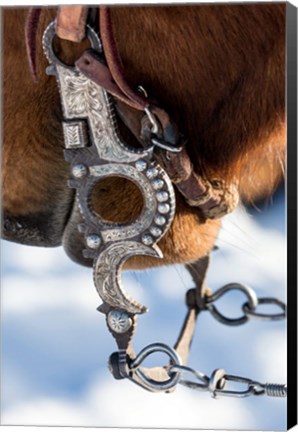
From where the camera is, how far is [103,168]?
0.58 metres

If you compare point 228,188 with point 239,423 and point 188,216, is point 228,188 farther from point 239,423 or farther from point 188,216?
point 239,423

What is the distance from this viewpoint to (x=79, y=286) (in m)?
0.73

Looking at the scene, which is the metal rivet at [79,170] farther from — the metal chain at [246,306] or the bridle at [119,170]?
the metal chain at [246,306]

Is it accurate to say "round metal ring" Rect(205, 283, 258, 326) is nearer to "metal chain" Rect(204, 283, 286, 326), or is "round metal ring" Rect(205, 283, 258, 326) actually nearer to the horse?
"metal chain" Rect(204, 283, 286, 326)

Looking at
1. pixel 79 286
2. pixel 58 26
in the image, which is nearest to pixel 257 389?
pixel 79 286

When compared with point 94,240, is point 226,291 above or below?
below

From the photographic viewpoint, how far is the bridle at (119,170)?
0.54 meters

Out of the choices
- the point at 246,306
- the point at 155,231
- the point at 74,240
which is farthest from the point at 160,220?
the point at 246,306

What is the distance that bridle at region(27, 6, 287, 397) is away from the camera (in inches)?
21.4

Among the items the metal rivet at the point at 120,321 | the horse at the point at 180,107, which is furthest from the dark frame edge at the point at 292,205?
the metal rivet at the point at 120,321

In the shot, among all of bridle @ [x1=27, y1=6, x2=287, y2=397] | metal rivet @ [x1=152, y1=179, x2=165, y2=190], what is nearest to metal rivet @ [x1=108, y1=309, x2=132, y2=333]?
bridle @ [x1=27, y1=6, x2=287, y2=397]

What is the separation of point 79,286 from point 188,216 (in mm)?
159

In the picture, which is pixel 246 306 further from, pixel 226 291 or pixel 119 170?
pixel 119 170

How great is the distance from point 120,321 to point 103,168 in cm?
11
